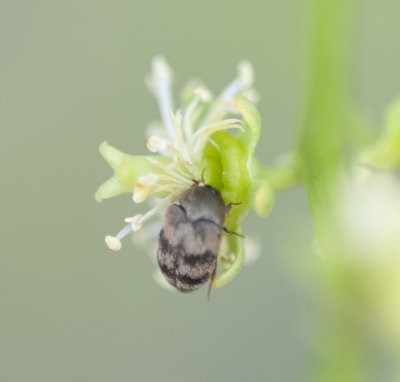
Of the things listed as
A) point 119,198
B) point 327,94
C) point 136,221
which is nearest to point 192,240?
point 136,221

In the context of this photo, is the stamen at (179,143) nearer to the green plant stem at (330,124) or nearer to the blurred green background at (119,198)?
the green plant stem at (330,124)

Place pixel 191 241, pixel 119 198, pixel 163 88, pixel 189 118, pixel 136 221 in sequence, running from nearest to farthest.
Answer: pixel 191 241 → pixel 136 221 → pixel 189 118 → pixel 163 88 → pixel 119 198

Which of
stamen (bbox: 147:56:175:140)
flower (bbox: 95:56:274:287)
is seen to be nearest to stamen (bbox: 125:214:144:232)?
flower (bbox: 95:56:274:287)

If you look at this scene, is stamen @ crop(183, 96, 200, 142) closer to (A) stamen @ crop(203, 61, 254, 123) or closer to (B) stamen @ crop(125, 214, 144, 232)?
(A) stamen @ crop(203, 61, 254, 123)

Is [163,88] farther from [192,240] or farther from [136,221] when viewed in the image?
[192,240]

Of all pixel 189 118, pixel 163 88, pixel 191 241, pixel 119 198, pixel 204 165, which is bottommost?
pixel 191 241

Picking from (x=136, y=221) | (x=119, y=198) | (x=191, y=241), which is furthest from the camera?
(x=119, y=198)

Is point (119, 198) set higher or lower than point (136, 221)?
higher

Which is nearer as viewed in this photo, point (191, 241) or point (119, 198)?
point (191, 241)
